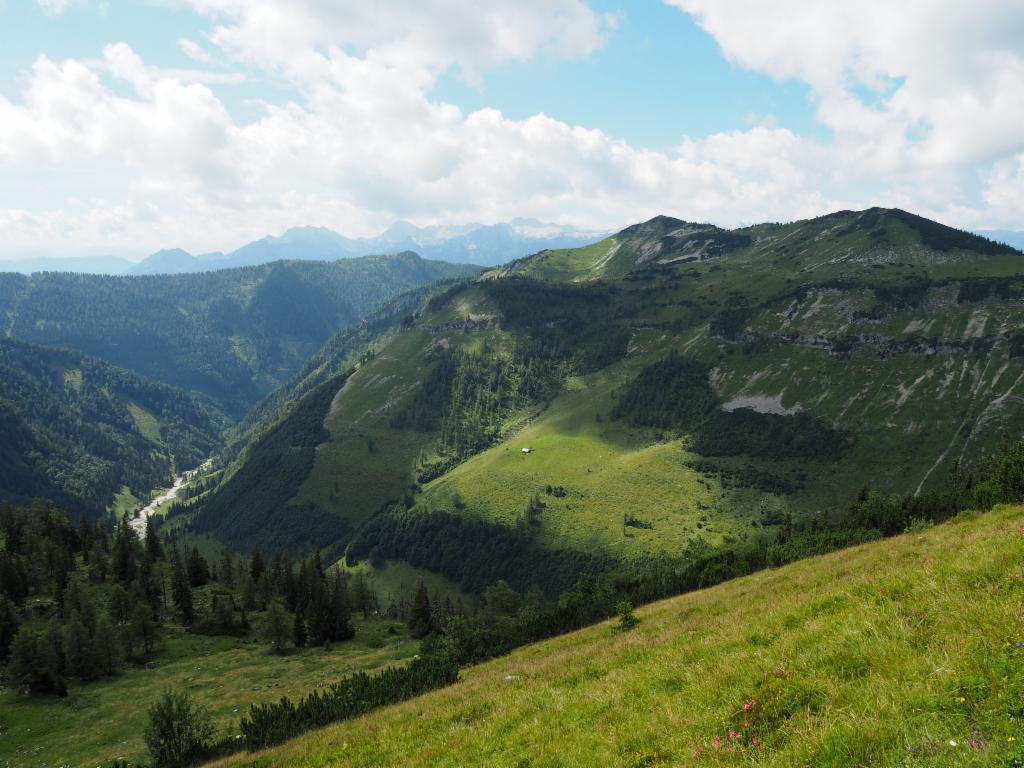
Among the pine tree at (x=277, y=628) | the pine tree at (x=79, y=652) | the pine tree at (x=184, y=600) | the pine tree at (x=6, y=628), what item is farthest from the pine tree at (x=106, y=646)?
the pine tree at (x=184, y=600)

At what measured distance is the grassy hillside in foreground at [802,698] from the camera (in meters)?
9.33

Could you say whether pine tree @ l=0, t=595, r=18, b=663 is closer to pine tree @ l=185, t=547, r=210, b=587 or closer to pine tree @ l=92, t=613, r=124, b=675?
pine tree @ l=92, t=613, r=124, b=675

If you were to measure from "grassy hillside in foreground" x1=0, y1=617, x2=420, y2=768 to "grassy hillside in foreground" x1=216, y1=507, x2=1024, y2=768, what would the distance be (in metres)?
59.8

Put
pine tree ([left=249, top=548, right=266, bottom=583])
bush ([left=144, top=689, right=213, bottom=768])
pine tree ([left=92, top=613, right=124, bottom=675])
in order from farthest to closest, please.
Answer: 1. pine tree ([left=249, top=548, right=266, bottom=583])
2. pine tree ([left=92, top=613, right=124, bottom=675])
3. bush ([left=144, top=689, right=213, bottom=768])

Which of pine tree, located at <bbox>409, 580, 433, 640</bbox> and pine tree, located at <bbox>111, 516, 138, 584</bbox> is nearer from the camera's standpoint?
pine tree, located at <bbox>409, 580, 433, 640</bbox>

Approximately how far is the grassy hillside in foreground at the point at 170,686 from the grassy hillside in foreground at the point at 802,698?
2354 inches

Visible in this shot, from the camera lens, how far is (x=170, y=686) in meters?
81.4

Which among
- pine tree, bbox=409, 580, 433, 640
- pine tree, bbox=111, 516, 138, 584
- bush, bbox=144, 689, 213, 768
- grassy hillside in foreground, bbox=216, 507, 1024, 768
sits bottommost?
pine tree, bbox=409, 580, 433, 640

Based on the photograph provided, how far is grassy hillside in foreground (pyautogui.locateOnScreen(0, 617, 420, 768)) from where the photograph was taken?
203ft

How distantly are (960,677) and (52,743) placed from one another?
92.4m

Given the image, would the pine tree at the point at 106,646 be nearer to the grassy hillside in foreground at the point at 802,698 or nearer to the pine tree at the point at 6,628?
the pine tree at the point at 6,628

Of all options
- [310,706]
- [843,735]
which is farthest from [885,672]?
[310,706]

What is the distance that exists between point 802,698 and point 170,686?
10047 centimetres

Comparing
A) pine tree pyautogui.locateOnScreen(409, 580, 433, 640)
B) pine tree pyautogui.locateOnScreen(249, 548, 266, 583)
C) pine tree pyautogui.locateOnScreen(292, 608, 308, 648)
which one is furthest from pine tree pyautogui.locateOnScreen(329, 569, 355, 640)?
pine tree pyautogui.locateOnScreen(249, 548, 266, 583)
